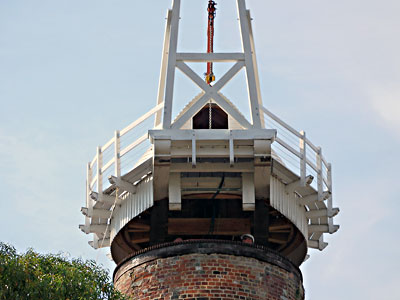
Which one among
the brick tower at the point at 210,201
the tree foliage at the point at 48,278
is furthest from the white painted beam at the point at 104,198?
the tree foliage at the point at 48,278

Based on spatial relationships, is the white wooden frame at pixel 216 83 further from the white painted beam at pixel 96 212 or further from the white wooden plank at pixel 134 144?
the white painted beam at pixel 96 212

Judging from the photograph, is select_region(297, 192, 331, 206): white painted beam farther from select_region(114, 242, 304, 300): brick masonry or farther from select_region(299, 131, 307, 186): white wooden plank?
select_region(114, 242, 304, 300): brick masonry

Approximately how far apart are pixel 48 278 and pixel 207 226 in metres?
10.8

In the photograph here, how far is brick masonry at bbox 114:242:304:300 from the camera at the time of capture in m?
34.2

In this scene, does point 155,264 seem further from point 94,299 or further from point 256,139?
point 94,299

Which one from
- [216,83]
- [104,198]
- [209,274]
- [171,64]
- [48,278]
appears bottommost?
[48,278]

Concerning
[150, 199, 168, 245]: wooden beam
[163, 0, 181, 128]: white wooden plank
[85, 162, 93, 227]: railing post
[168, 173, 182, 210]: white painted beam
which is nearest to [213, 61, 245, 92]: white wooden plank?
[163, 0, 181, 128]: white wooden plank

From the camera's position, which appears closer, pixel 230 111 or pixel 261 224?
pixel 230 111

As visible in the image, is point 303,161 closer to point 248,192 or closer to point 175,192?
point 248,192

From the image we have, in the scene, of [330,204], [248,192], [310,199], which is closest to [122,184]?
[248,192]

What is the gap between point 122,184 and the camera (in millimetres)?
35844

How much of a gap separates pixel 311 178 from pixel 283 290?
346 cm

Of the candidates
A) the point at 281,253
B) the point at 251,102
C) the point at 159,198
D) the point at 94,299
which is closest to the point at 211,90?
the point at 251,102

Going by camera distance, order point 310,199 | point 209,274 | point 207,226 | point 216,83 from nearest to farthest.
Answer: point 209,274
point 216,83
point 310,199
point 207,226
